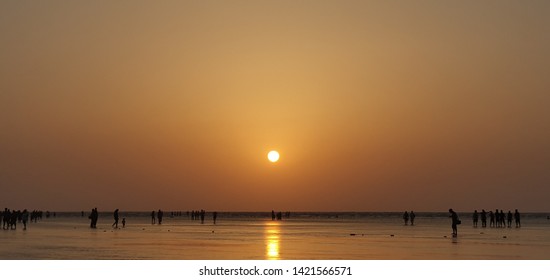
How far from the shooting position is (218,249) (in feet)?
116

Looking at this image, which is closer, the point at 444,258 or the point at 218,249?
the point at 444,258

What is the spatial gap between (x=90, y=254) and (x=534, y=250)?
799 inches

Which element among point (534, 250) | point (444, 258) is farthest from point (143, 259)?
point (534, 250)
